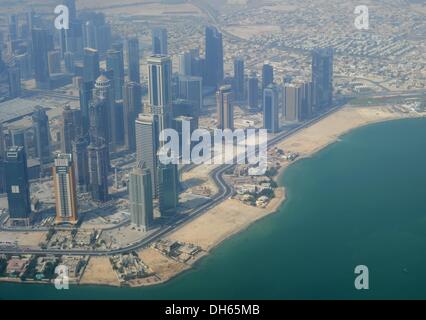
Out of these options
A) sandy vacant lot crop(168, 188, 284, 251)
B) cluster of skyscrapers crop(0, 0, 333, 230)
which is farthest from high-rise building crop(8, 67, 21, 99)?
sandy vacant lot crop(168, 188, 284, 251)

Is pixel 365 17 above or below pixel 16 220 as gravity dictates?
above

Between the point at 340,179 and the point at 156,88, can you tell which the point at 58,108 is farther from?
the point at 340,179

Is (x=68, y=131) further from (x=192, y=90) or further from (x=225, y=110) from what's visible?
(x=192, y=90)

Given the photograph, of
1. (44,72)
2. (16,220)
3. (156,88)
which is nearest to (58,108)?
(44,72)

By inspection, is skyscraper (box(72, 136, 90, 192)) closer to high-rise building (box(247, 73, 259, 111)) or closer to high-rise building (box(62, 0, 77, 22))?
high-rise building (box(247, 73, 259, 111))

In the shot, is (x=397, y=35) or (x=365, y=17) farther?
(x=365, y=17)

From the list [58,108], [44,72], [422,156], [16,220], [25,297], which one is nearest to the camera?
[25,297]

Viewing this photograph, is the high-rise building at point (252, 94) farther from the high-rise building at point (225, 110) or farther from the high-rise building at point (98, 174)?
the high-rise building at point (98, 174)
